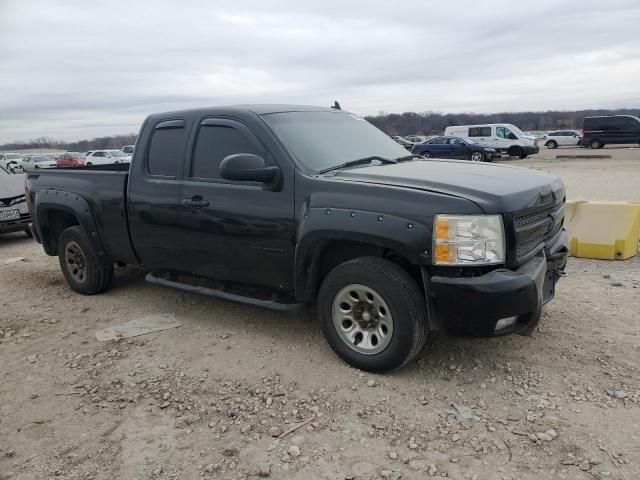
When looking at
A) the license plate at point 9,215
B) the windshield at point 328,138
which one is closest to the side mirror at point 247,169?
the windshield at point 328,138

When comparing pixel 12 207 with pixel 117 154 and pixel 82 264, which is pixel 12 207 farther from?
pixel 117 154

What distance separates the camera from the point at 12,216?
9328 millimetres

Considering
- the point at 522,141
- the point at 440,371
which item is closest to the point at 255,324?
the point at 440,371

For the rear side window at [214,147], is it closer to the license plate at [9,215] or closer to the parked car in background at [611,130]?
the license plate at [9,215]

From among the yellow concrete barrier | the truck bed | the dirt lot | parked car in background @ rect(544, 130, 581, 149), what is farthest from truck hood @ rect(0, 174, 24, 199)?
parked car in background @ rect(544, 130, 581, 149)

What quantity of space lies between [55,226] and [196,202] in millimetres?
2588

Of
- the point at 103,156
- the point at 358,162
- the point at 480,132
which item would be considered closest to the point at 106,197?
the point at 358,162

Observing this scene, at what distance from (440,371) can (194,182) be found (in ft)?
8.08

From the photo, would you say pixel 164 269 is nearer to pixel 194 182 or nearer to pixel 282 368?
pixel 194 182

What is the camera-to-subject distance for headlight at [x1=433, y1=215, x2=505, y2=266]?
10.7 feet

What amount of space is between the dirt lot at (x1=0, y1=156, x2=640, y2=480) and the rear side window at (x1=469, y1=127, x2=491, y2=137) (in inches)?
1039

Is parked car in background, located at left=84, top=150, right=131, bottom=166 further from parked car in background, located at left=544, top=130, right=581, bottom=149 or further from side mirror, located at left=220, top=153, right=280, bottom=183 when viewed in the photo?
side mirror, located at left=220, top=153, right=280, bottom=183

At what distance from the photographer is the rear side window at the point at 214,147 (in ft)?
14.3

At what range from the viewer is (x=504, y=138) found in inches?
1162
